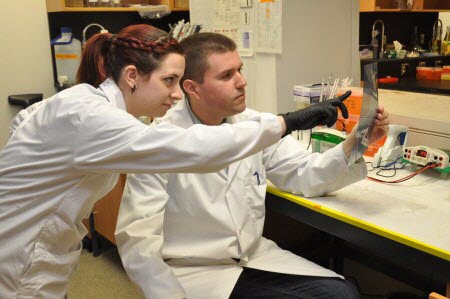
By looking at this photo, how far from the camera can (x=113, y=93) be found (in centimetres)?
121

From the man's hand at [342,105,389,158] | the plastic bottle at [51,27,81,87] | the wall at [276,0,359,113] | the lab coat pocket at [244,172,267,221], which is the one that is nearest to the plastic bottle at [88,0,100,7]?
the plastic bottle at [51,27,81,87]

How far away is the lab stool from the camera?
10.1 feet

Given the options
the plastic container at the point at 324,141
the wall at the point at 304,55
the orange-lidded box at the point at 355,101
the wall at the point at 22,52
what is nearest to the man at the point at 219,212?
the plastic container at the point at 324,141

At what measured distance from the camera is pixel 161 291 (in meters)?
1.35

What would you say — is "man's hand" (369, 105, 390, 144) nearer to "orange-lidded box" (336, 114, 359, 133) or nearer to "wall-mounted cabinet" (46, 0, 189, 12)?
"orange-lidded box" (336, 114, 359, 133)

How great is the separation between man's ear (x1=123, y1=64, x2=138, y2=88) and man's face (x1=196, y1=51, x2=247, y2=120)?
47cm

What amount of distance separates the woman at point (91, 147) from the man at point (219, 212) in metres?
0.20

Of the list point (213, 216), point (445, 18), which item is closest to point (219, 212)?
point (213, 216)

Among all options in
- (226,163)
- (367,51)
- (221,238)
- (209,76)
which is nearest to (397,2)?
(367,51)

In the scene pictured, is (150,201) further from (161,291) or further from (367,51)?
(367,51)

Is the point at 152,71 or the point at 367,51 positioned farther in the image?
the point at 367,51

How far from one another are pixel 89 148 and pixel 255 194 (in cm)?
78

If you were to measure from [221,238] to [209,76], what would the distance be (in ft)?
1.87

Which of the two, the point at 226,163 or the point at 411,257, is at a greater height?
the point at 226,163
